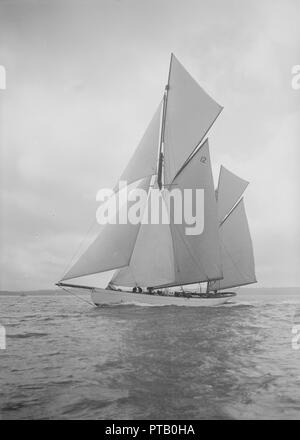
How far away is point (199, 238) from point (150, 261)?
550 cm

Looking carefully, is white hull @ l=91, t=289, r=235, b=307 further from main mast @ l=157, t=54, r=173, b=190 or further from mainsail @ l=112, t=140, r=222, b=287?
main mast @ l=157, t=54, r=173, b=190

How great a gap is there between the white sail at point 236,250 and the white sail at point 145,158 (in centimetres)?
1418

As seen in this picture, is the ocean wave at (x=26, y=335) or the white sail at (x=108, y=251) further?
the white sail at (x=108, y=251)

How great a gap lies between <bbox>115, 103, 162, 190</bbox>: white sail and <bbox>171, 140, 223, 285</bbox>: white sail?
382cm

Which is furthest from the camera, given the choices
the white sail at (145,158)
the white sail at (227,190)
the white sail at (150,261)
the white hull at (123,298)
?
the white sail at (227,190)

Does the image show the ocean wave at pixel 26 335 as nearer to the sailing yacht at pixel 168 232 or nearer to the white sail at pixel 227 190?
the sailing yacht at pixel 168 232

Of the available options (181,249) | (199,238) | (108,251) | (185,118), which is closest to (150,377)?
(108,251)

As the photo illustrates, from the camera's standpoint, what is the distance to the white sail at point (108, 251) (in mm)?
28203

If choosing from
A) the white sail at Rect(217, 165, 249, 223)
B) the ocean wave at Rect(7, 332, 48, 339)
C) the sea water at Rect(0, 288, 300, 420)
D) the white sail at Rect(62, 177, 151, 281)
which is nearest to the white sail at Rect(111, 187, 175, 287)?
the white sail at Rect(62, 177, 151, 281)

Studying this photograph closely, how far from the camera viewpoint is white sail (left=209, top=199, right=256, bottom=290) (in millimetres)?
43188

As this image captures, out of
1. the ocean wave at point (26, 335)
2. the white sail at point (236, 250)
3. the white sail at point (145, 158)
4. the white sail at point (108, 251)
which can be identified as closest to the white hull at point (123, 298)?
the white sail at point (108, 251)

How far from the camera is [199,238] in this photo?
113 feet

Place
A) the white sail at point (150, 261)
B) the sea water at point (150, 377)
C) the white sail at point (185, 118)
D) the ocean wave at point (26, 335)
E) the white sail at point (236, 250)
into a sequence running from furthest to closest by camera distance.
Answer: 1. the white sail at point (236, 250)
2. the white sail at point (185, 118)
3. the white sail at point (150, 261)
4. the ocean wave at point (26, 335)
5. the sea water at point (150, 377)
